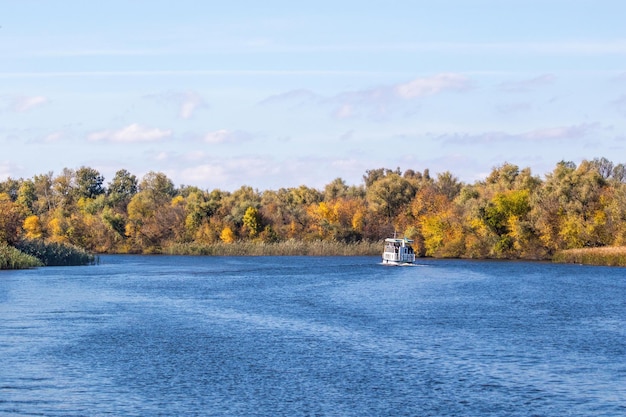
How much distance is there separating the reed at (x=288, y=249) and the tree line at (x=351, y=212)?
4612 mm

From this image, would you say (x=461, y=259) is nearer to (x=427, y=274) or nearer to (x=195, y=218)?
(x=427, y=274)

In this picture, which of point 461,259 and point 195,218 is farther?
point 195,218

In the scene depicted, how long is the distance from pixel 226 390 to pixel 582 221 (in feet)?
240

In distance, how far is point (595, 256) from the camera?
80.3 metres

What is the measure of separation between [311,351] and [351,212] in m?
91.7

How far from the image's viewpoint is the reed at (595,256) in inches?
3068

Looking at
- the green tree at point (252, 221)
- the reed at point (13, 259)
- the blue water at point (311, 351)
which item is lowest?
the blue water at point (311, 351)

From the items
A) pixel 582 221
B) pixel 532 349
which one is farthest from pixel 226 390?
pixel 582 221

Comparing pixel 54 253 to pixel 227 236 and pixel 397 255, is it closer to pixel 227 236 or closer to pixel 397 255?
pixel 397 255

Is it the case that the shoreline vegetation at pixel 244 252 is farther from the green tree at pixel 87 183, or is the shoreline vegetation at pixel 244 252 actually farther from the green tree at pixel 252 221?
the green tree at pixel 87 183

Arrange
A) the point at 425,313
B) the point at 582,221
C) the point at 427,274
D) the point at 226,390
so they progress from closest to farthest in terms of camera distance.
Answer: the point at 226,390 → the point at 425,313 → the point at 427,274 → the point at 582,221

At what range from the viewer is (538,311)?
41.2 m

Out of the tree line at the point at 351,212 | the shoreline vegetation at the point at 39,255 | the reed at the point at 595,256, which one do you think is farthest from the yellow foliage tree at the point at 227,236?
the reed at the point at 595,256

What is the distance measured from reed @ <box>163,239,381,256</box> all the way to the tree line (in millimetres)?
4612
